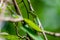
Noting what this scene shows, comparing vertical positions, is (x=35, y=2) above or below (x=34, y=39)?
above

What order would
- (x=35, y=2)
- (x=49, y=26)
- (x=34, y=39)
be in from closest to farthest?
(x=34, y=39), (x=35, y=2), (x=49, y=26)

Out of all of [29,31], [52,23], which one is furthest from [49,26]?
A: [29,31]

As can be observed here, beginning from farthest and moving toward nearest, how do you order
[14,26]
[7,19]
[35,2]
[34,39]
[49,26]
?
[49,26], [35,2], [14,26], [34,39], [7,19]

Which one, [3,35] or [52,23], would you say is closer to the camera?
[3,35]

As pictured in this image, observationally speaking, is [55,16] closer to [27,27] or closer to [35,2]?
[35,2]

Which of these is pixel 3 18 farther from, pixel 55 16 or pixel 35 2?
pixel 55 16

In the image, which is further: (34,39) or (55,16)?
(55,16)

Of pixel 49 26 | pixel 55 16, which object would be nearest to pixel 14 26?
pixel 49 26

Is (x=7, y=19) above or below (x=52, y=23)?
above

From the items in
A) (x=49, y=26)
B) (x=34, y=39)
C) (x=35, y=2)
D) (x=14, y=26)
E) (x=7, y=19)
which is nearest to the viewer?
(x=7, y=19)
